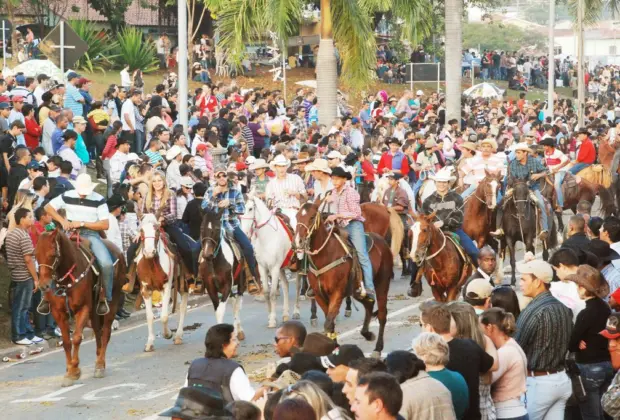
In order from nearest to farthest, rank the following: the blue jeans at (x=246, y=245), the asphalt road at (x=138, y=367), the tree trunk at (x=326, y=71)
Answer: the asphalt road at (x=138, y=367) → the blue jeans at (x=246, y=245) → the tree trunk at (x=326, y=71)

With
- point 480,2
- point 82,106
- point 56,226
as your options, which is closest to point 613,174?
point 82,106

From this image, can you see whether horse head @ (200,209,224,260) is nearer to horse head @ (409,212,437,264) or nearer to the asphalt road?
the asphalt road

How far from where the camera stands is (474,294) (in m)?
13.3

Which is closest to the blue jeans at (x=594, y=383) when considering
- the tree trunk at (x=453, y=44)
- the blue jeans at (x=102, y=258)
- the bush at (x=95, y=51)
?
the blue jeans at (x=102, y=258)

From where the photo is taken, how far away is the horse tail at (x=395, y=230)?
82.1ft

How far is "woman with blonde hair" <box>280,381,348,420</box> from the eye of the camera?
900cm

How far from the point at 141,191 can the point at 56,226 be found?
4.30 meters

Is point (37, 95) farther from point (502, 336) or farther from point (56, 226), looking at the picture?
point (502, 336)

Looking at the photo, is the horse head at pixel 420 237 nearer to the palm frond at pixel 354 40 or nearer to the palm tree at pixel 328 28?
the palm tree at pixel 328 28

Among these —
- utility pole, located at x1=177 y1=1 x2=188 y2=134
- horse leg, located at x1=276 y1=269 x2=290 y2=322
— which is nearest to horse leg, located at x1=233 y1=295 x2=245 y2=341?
horse leg, located at x1=276 y1=269 x2=290 y2=322

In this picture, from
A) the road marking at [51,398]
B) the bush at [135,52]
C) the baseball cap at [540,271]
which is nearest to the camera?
the baseball cap at [540,271]

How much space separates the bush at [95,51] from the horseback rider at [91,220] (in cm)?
2824

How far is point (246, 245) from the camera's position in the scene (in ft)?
71.1

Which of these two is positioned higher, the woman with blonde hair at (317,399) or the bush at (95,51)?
the bush at (95,51)
